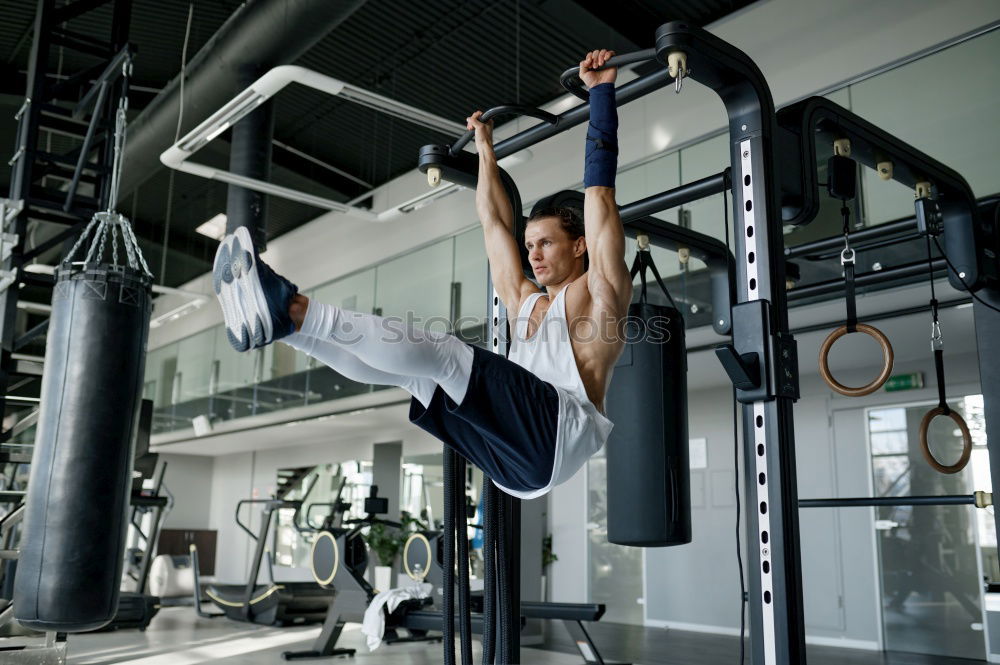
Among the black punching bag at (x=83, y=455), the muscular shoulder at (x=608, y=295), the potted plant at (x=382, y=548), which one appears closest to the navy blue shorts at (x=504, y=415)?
the muscular shoulder at (x=608, y=295)

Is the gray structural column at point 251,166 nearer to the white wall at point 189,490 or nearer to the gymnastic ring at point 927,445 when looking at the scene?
the gymnastic ring at point 927,445

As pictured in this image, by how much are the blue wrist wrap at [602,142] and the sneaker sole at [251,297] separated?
80 cm

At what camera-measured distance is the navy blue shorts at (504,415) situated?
1729mm

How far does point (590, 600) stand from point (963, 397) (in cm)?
398

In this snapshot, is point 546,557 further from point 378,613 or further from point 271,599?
point 378,613

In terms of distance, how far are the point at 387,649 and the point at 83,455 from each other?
3679 mm

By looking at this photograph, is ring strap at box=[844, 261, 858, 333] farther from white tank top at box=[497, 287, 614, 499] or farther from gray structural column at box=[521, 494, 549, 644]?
gray structural column at box=[521, 494, 549, 644]

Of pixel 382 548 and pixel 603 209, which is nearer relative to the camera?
pixel 603 209

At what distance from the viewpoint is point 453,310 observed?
797 centimetres

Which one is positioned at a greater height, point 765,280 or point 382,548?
point 765,280

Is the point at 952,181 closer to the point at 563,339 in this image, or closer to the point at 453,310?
the point at 563,339

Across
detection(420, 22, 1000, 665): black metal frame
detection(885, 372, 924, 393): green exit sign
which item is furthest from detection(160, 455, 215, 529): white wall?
detection(420, 22, 1000, 665): black metal frame

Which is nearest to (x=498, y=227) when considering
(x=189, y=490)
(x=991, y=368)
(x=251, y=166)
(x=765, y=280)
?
(x=765, y=280)

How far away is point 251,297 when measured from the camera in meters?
1.56
